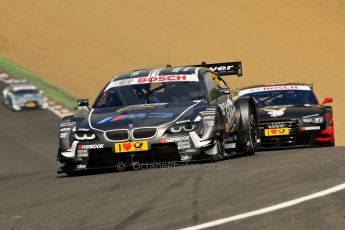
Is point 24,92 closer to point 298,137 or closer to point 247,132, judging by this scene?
point 298,137

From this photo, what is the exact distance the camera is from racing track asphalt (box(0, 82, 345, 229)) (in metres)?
6.14

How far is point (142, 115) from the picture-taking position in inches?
423

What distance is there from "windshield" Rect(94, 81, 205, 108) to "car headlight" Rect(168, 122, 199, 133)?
93 centimetres

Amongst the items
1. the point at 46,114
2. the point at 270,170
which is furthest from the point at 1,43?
the point at 270,170

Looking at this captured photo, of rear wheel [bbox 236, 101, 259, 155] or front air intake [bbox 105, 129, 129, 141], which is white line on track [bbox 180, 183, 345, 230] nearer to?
front air intake [bbox 105, 129, 129, 141]

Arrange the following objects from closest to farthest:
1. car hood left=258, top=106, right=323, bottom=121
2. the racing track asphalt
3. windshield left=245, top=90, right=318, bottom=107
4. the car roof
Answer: the racing track asphalt → the car roof → car hood left=258, top=106, right=323, bottom=121 → windshield left=245, top=90, right=318, bottom=107

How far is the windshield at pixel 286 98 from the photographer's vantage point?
53.6ft

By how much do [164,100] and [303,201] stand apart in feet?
17.1

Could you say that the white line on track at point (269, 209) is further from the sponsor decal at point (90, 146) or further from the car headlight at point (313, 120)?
the car headlight at point (313, 120)

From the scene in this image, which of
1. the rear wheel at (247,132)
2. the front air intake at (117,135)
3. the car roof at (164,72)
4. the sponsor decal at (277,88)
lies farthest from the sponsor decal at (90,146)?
the sponsor decal at (277,88)

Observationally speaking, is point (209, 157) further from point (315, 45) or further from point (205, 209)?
point (315, 45)

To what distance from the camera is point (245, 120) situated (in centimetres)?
1253

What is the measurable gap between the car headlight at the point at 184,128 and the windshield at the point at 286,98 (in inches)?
235

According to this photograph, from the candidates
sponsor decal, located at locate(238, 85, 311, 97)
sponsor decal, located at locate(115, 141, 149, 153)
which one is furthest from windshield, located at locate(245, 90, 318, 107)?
sponsor decal, located at locate(115, 141, 149, 153)
